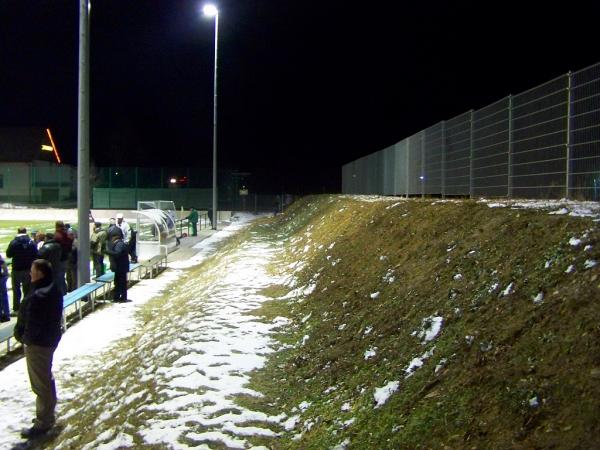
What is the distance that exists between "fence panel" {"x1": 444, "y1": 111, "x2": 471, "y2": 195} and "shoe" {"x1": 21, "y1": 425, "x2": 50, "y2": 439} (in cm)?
910

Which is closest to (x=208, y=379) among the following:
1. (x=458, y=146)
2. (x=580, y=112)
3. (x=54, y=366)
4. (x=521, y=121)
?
(x=54, y=366)

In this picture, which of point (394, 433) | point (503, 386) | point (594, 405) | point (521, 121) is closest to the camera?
point (594, 405)

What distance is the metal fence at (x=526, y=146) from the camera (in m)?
7.24

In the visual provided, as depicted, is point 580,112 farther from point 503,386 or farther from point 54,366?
point 54,366

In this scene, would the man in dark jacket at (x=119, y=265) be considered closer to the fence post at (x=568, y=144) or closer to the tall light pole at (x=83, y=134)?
the tall light pole at (x=83, y=134)

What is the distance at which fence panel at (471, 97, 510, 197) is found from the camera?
32.2 feet

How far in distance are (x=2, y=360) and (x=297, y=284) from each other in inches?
181

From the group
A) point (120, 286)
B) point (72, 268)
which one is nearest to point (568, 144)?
point (120, 286)

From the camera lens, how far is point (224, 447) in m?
4.28

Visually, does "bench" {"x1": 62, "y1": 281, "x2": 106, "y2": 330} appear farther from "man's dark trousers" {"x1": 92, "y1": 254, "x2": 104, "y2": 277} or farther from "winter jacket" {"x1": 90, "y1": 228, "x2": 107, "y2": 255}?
"man's dark trousers" {"x1": 92, "y1": 254, "x2": 104, "y2": 277}

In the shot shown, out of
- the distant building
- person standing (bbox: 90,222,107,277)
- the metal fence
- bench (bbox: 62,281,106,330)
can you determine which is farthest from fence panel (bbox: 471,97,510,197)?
the distant building

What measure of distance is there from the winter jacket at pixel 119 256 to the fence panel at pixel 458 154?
728 centimetres

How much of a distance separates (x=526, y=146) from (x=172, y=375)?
21.5 feet

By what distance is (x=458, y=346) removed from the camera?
410 centimetres
